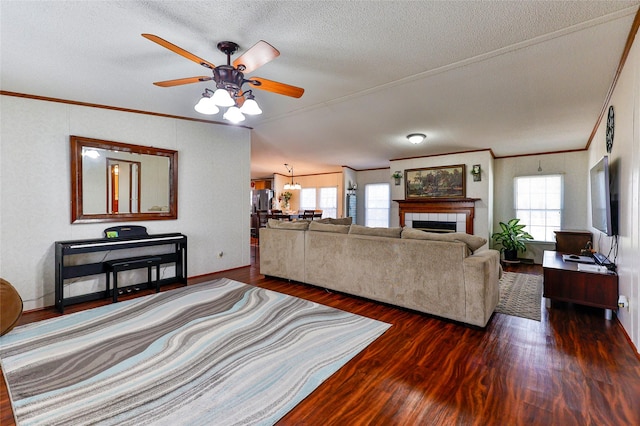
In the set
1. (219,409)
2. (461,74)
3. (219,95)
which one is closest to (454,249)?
(461,74)

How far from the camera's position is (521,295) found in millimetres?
3617

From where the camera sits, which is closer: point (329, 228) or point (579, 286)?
point (579, 286)

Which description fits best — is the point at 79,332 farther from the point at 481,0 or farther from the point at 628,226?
the point at 628,226

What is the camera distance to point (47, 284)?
3311 millimetres

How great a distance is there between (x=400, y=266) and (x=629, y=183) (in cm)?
197

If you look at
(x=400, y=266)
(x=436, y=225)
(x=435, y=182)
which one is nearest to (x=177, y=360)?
(x=400, y=266)

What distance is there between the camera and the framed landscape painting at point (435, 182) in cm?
623

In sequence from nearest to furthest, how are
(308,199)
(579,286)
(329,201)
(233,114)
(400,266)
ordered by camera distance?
(233,114)
(579,286)
(400,266)
(329,201)
(308,199)

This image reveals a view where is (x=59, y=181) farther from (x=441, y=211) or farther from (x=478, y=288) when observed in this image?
(x=441, y=211)

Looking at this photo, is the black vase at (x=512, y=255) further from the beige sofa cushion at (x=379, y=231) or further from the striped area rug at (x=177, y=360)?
the striped area rug at (x=177, y=360)

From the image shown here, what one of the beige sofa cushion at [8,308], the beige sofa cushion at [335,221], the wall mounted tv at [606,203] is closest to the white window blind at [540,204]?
the wall mounted tv at [606,203]

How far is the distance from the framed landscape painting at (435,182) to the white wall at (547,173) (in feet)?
3.42

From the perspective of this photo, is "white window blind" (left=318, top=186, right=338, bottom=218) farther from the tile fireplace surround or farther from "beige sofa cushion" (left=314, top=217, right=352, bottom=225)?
"beige sofa cushion" (left=314, top=217, right=352, bottom=225)

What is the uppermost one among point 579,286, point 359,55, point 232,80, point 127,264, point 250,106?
point 359,55
